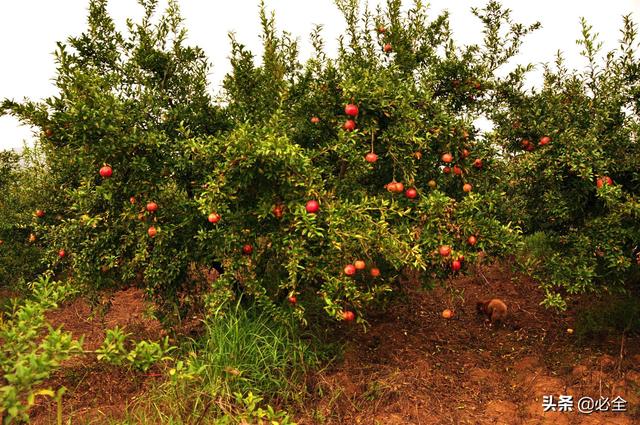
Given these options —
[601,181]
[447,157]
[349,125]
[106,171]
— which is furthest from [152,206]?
[601,181]

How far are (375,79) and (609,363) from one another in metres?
3.32

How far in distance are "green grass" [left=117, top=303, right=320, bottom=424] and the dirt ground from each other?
0.21 meters

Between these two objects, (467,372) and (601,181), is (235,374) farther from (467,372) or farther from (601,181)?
(601,181)

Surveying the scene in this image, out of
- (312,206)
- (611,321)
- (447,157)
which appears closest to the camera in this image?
(312,206)

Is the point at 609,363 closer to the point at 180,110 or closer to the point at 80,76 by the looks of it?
the point at 180,110

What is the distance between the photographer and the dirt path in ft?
12.8

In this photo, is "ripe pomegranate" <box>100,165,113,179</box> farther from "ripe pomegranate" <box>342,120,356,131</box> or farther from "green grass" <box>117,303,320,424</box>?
"ripe pomegranate" <box>342,120,356,131</box>

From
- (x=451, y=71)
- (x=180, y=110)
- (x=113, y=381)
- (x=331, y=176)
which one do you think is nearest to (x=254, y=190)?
(x=331, y=176)

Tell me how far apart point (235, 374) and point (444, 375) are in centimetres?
204

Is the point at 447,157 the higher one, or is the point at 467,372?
the point at 447,157

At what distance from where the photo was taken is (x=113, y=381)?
14.4ft

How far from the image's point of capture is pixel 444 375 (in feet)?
15.1

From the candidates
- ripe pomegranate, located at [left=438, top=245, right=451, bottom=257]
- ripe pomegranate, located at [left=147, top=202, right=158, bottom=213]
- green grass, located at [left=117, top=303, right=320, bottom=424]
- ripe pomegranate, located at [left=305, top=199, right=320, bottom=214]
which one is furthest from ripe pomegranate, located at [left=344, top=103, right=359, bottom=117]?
green grass, located at [left=117, top=303, right=320, bottom=424]

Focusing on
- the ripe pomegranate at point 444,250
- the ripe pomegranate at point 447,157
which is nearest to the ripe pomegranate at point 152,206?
the ripe pomegranate at point 444,250
